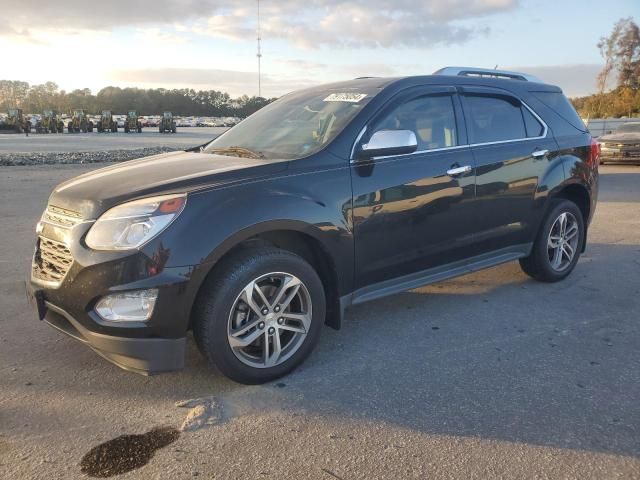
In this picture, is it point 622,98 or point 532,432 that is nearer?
point 532,432

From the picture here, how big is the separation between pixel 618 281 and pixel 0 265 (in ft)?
20.6

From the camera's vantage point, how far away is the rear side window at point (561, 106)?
5.17 meters

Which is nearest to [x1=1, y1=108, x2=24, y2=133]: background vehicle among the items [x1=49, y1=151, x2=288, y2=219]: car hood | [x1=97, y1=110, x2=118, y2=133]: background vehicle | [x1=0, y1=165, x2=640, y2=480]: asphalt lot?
[x1=97, y1=110, x2=118, y2=133]: background vehicle

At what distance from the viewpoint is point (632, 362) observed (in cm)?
359

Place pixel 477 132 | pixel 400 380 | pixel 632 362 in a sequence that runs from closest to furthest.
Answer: pixel 400 380, pixel 632 362, pixel 477 132

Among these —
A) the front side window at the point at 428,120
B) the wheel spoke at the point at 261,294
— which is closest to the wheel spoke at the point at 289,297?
the wheel spoke at the point at 261,294

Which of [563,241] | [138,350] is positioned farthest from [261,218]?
[563,241]

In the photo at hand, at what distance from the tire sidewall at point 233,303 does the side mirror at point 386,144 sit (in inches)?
34.0

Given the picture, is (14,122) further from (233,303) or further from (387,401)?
(387,401)

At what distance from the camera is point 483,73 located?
5066mm

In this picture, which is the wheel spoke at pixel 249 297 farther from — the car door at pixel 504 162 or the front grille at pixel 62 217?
the car door at pixel 504 162

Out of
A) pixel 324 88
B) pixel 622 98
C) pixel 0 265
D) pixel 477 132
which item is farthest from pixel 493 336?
pixel 622 98

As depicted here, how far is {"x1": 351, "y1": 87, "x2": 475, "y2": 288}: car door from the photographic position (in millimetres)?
3664

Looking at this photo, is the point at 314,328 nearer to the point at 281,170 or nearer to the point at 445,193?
the point at 281,170
